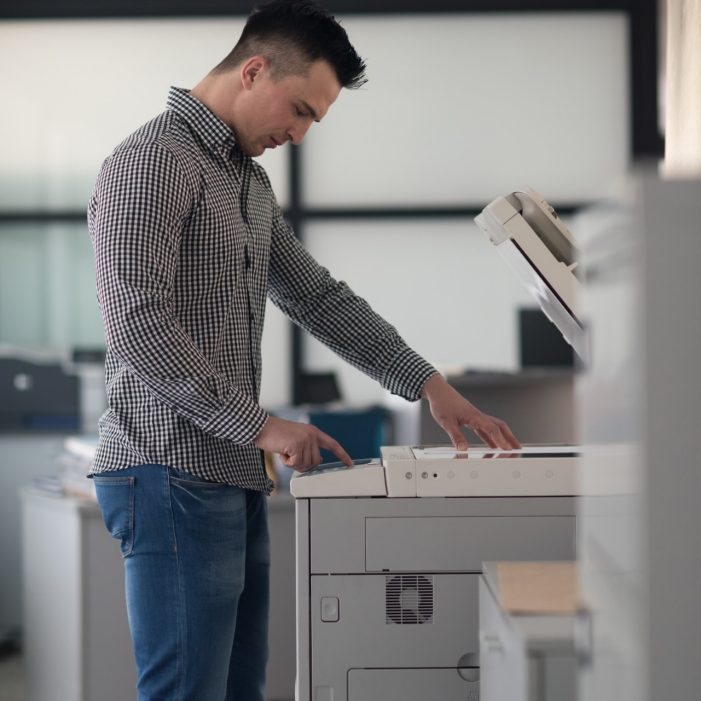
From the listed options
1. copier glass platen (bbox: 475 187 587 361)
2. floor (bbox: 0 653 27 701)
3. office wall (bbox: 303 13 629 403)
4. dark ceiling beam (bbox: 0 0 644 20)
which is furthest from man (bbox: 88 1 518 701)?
dark ceiling beam (bbox: 0 0 644 20)

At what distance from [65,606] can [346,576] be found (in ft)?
4.41

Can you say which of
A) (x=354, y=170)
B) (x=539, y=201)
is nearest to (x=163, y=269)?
(x=539, y=201)

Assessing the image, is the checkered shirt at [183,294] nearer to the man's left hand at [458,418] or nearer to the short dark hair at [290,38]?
the short dark hair at [290,38]

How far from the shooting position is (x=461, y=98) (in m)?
4.05

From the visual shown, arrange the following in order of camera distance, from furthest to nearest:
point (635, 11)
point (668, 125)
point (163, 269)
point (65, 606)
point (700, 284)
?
point (635, 11)
point (65, 606)
point (668, 125)
point (163, 269)
point (700, 284)

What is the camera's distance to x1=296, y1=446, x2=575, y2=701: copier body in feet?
4.59

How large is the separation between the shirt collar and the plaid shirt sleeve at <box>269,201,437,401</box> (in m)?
0.21

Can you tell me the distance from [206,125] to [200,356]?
384 millimetres

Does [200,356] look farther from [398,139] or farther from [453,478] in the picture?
[398,139]

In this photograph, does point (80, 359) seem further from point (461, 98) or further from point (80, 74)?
point (461, 98)

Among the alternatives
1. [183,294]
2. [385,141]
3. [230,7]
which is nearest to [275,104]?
[183,294]

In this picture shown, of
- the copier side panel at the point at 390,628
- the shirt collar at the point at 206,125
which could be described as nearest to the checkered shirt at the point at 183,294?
the shirt collar at the point at 206,125

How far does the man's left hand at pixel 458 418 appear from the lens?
1.61 metres

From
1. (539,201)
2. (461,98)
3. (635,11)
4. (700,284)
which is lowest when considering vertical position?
(700,284)
